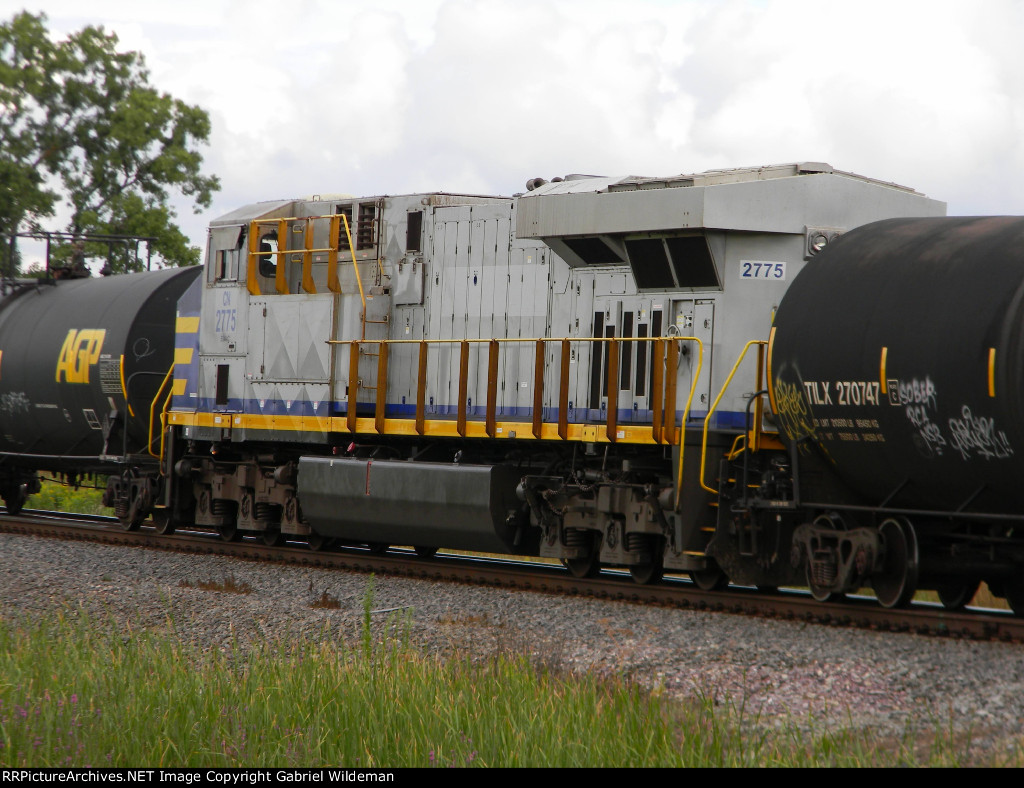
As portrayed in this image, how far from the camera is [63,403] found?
18.3m

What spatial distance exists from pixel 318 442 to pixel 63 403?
556 cm

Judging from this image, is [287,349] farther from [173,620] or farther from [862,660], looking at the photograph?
[862,660]

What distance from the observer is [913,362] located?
9219 millimetres

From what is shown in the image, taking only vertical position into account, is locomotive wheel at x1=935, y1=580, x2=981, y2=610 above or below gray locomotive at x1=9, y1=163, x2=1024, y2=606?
below

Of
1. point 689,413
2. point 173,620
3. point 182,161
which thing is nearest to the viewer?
point 173,620

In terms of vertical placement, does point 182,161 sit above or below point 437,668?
above

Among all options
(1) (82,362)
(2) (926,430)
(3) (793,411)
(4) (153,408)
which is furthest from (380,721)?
(1) (82,362)

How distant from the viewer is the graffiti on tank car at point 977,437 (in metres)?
8.73

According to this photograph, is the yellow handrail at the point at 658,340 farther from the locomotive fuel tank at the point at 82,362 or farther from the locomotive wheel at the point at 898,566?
the locomotive fuel tank at the point at 82,362

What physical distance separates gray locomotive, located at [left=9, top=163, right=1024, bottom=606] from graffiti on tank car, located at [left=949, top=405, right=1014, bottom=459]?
0.06ft

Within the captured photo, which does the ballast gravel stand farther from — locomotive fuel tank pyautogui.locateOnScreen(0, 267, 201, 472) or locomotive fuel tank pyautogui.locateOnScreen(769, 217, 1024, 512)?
locomotive fuel tank pyautogui.locateOnScreen(0, 267, 201, 472)

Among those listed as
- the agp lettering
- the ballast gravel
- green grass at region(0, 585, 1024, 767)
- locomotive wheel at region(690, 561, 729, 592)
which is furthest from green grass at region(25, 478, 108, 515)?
green grass at region(0, 585, 1024, 767)

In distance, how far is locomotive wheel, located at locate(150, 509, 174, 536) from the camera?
16.7m

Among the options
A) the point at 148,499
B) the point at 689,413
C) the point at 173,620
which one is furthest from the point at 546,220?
the point at 148,499
